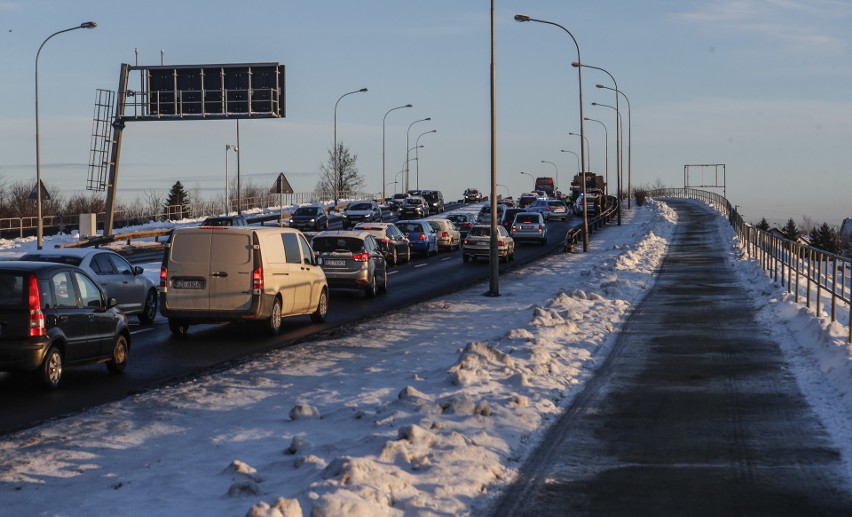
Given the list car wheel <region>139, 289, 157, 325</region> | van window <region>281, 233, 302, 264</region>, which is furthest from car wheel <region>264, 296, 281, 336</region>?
car wheel <region>139, 289, 157, 325</region>

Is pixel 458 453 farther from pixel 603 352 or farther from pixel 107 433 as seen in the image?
pixel 603 352

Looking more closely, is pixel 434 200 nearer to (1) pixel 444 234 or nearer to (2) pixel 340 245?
(1) pixel 444 234

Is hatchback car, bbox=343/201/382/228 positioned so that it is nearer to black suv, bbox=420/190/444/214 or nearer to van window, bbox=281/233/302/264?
black suv, bbox=420/190/444/214

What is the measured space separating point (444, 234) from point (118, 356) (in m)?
36.9

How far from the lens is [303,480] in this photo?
8258 mm

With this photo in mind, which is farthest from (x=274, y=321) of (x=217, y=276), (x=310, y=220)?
(x=310, y=220)

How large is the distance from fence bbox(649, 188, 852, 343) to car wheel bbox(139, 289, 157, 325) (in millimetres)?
12562

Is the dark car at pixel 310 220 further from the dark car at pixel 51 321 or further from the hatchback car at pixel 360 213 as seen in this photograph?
the dark car at pixel 51 321

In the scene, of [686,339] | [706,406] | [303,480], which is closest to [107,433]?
[303,480]

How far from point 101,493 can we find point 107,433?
256 cm

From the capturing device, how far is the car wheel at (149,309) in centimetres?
2225

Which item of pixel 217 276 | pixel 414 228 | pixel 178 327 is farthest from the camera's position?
pixel 414 228

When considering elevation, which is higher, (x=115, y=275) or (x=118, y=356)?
(x=115, y=275)

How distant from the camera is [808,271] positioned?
21.4 metres
